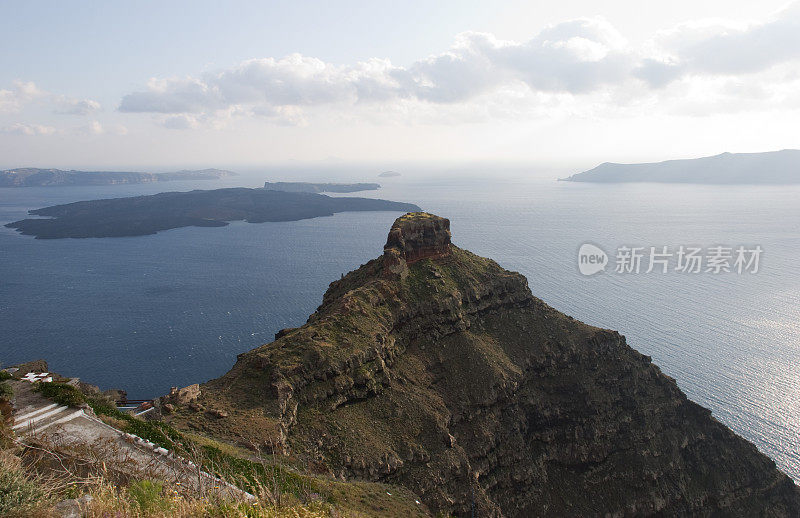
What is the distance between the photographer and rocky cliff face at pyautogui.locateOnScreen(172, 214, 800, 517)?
42.3 m

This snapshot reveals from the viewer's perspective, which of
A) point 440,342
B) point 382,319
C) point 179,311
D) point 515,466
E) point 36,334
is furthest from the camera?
point 179,311

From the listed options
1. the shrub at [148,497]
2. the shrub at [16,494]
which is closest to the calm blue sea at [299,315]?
the shrub at [148,497]

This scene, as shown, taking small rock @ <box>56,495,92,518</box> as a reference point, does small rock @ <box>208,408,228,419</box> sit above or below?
below

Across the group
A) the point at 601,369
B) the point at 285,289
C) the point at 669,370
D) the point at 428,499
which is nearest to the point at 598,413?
the point at 601,369

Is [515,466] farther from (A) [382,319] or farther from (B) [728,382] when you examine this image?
(B) [728,382]

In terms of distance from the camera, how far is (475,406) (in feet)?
172

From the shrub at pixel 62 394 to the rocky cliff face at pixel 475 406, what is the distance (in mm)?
8157

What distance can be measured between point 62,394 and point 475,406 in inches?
1569

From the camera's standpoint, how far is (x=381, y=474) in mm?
40844

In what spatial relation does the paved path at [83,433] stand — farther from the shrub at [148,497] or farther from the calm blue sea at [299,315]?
the calm blue sea at [299,315]

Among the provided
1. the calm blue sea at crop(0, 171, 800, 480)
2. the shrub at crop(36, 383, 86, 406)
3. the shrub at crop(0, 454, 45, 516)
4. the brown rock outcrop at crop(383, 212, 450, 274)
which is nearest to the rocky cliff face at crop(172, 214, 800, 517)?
the brown rock outcrop at crop(383, 212, 450, 274)

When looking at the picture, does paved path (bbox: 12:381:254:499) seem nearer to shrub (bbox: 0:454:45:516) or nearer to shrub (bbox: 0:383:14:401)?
shrub (bbox: 0:383:14:401)

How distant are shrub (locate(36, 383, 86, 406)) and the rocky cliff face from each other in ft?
26.8

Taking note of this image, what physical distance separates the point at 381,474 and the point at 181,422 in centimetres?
1814
